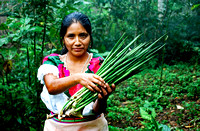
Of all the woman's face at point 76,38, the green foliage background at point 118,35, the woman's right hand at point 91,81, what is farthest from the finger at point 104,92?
the green foliage background at point 118,35

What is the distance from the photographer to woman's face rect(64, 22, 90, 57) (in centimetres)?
124

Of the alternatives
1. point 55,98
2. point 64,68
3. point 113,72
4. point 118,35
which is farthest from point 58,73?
point 118,35

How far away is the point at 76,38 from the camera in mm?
1239

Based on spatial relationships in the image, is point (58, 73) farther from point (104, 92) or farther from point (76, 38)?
point (104, 92)

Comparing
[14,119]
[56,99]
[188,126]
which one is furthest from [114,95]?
[56,99]

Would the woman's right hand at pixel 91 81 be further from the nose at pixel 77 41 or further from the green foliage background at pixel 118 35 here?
the green foliage background at pixel 118 35

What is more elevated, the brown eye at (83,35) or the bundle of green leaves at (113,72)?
the brown eye at (83,35)

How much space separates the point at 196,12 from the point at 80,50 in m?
7.90

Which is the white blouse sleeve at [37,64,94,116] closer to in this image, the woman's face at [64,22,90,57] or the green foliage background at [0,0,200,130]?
the woman's face at [64,22,90,57]

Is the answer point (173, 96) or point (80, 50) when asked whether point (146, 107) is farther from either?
point (80, 50)

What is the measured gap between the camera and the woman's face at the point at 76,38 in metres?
1.24

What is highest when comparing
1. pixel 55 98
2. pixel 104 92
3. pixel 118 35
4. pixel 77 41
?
pixel 77 41

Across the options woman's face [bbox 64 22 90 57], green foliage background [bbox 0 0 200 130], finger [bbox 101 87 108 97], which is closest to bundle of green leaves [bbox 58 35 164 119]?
finger [bbox 101 87 108 97]

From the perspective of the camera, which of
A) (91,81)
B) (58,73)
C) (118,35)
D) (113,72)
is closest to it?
(91,81)
